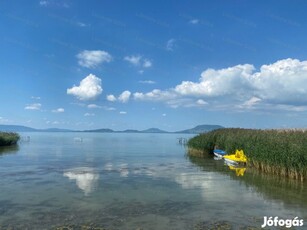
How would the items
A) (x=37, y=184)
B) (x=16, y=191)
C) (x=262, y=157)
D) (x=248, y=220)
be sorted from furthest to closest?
(x=262, y=157)
(x=37, y=184)
(x=16, y=191)
(x=248, y=220)

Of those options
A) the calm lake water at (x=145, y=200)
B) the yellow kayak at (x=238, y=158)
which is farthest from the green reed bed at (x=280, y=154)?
the yellow kayak at (x=238, y=158)

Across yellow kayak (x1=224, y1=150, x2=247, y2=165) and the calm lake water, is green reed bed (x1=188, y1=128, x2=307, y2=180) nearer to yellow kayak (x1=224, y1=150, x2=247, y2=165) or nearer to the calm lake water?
the calm lake water

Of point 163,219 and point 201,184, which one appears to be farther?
point 201,184

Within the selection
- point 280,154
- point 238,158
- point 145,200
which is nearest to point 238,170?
point 238,158

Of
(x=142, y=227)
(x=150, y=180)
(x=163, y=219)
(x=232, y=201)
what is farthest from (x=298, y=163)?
(x=142, y=227)

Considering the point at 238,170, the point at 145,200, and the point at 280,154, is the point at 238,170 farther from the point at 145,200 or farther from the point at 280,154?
the point at 145,200

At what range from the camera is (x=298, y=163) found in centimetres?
2077

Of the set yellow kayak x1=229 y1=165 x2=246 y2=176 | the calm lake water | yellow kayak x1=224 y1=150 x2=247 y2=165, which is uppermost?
yellow kayak x1=224 y1=150 x2=247 y2=165

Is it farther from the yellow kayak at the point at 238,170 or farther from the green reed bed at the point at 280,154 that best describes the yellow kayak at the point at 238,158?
the green reed bed at the point at 280,154

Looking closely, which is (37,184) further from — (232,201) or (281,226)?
(281,226)

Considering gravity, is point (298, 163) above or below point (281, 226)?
above

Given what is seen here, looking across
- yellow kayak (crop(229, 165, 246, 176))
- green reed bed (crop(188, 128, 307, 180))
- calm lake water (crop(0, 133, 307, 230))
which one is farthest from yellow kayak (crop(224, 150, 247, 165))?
calm lake water (crop(0, 133, 307, 230))

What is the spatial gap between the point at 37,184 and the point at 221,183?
10.9 m

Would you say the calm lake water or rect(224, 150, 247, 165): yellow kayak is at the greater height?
rect(224, 150, 247, 165): yellow kayak
